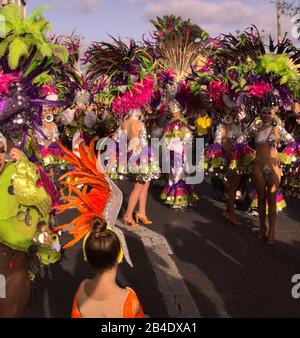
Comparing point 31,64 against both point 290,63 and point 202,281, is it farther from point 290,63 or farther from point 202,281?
point 290,63

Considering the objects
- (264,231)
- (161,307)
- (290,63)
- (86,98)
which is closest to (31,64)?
(161,307)

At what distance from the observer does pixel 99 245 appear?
2.76 meters

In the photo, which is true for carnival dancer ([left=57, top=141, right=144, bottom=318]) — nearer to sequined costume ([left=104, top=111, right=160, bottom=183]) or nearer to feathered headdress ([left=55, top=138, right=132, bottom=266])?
feathered headdress ([left=55, top=138, right=132, bottom=266])

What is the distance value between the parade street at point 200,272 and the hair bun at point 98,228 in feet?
6.06

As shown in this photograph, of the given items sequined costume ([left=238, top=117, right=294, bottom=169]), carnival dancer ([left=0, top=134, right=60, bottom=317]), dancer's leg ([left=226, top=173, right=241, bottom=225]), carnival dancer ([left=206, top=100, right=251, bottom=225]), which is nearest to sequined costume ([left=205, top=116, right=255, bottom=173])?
carnival dancer ([left=206, top=100, right=251, bottom=225])

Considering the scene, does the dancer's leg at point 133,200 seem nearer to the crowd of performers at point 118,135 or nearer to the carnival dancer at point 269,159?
the crowd of performers at point 118,135

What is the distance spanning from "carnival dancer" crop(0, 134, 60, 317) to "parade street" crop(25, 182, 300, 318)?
1350mm

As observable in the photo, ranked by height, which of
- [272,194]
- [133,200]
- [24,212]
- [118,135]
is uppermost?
[118,135]

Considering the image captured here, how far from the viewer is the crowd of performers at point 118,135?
2988 millimetres

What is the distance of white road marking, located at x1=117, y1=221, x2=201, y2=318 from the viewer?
14.8 ft

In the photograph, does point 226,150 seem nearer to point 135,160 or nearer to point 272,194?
point 135,160

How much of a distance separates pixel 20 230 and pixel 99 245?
633 mm

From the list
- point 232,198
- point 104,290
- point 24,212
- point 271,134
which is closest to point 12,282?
point 24,212

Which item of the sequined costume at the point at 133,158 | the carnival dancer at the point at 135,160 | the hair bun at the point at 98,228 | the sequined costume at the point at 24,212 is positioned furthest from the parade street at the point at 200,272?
the hair bun at the point at 98,228
